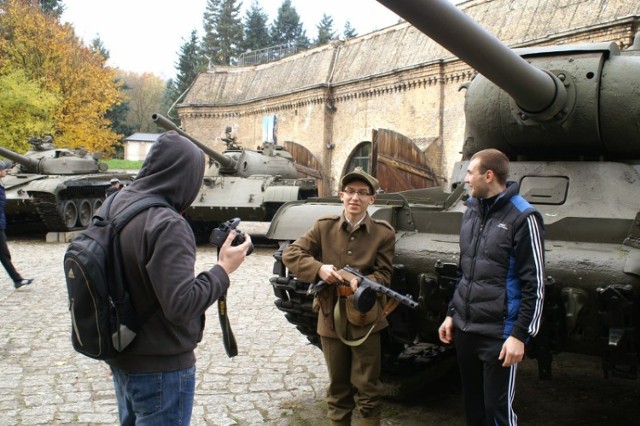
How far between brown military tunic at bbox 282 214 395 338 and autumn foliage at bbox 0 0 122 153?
24908mm

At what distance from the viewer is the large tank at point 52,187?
13.8m

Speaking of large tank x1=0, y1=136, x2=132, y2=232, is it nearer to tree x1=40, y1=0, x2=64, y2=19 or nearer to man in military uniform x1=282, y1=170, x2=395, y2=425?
man in military uniform x1=282, y1=170, x2=395, y2=425

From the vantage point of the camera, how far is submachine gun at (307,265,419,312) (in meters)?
3.15

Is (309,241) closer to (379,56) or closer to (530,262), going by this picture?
(530,262)

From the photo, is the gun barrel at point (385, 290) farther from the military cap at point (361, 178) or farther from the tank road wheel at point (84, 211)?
the tank road wheel at point (84, 211)

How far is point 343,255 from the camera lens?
3.55 meters

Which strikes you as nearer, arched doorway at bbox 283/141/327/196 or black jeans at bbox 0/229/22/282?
black jeans at bbox 0/229/22/282

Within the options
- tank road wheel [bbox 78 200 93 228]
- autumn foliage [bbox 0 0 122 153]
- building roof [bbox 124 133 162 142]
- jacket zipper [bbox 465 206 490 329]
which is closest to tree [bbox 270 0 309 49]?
building roof [bbox 124 133 162 142]

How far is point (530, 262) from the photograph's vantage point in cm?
288

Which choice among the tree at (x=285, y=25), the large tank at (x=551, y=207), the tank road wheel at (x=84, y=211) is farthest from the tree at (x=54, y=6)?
the large tank at (x=551, y=207)

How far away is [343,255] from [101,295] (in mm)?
1676

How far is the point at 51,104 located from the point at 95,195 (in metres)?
12.3

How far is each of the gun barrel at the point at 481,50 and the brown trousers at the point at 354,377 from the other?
161 centimetres

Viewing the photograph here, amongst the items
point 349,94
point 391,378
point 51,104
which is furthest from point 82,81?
point 391,378
